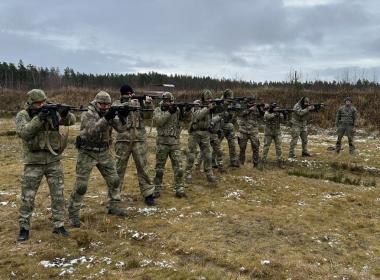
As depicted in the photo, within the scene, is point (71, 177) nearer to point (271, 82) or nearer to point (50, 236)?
point (50, 236)

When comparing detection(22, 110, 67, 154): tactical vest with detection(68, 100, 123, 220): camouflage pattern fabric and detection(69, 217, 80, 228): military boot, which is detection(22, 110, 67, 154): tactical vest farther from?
detection(69, 217, 80, 228): military boot

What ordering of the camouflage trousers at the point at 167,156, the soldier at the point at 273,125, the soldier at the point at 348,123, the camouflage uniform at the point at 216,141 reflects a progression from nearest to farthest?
the camouflage trousers at the point at 167,156 → the camouflage uniform at the point at 216,141 → the soldier at the point at 273,125 → the soldier at the point at 348,123

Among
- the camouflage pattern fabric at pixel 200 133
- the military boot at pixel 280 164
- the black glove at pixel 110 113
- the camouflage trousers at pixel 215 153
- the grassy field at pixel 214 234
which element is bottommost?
the grassy field at pixel 214 234

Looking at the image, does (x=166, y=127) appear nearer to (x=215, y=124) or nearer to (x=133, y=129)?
(x=133, y=129)

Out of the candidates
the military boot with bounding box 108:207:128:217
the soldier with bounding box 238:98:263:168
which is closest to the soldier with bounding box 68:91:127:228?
the military boot with bounding box 108:207:128:217

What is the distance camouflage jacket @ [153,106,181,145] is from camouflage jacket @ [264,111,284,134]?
606 centimetres

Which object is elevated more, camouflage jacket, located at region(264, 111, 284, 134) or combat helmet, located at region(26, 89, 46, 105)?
combat helmet, located at region(26, 89, 46, 105)

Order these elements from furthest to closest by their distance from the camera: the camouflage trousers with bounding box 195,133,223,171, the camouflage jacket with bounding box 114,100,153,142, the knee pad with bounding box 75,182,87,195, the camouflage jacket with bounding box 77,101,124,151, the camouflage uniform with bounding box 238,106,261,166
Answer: the camouflage uniform with bounding box 238,106,261,166 < the camouflage trousers with bounding box 195,133,223,171 < the camouflage jacket with bounding box 114,100,153,142 < the knee pad with bounding box 75,182,87,195 < the camouflage jacket with bounding box 77,101,124,151

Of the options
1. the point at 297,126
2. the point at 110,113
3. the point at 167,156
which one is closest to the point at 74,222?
the point at 110,113

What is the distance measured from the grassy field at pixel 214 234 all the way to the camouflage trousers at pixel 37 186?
20.1 inches

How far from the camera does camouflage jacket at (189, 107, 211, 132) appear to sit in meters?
13.8

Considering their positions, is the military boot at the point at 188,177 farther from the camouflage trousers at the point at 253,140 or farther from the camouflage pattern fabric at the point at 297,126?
the camouflage pattern fabric at the point at 297,126

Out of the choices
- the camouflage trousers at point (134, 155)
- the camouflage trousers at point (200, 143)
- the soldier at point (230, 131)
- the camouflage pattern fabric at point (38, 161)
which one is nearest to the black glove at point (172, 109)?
the camouflage trousers at point (134, 155)

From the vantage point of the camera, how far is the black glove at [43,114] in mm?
8453
